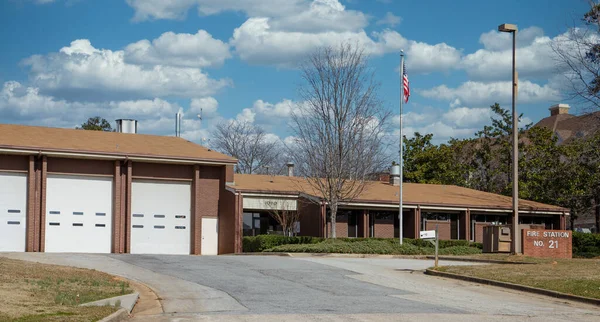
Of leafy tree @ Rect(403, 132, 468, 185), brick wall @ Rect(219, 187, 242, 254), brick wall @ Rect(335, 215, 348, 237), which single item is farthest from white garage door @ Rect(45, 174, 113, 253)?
leafy tree @ Rect(403, 132, 468, 185)

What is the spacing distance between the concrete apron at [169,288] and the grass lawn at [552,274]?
809 centimetres

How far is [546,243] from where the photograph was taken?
3162 centimetres

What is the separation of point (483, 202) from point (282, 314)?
35.1m

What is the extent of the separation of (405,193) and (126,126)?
17201mm

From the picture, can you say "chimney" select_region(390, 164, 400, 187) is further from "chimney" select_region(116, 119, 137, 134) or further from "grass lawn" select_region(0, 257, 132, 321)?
"grass lawn" select_region(0, 257, 132, 321)

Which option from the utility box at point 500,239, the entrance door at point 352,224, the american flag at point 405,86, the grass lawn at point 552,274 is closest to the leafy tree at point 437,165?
the entrance door at point 352,224

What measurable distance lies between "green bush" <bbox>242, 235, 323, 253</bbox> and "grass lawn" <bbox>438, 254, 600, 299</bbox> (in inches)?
543

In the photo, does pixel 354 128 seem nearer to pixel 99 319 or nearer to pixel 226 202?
pixel 226 202

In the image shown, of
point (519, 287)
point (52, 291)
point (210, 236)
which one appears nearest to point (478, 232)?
point (210, 236)

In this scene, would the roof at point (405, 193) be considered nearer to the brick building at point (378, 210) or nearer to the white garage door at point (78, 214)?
the brick building at point (378, 210)

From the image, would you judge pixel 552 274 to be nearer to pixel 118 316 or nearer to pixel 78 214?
pixel 118 316

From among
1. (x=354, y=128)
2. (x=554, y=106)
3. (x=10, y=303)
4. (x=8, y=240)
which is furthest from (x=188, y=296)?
(x=554, y=106)

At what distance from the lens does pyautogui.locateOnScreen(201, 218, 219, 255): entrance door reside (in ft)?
129

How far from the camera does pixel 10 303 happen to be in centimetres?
1373
